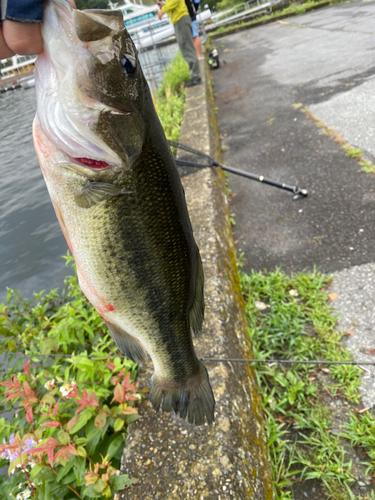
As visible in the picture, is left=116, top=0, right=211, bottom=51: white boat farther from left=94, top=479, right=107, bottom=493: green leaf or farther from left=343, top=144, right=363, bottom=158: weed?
left=94, top=479, right=107, bottom=493: green leaf

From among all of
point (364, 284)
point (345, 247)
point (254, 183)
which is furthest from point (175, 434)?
point (254, 183)

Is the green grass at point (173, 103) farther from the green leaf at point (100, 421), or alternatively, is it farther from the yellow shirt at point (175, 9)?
the green leaf at point (100, 421)

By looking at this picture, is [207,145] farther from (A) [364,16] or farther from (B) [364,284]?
(A) [364,16]

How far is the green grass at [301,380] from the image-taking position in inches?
75.0

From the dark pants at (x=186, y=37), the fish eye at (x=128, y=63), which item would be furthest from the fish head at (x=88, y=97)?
the dark pants at (x=186, y=37)

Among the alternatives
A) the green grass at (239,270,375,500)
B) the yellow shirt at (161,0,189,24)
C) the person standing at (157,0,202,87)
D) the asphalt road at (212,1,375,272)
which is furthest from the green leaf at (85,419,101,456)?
the yellow shirt at (161,0,189,24)

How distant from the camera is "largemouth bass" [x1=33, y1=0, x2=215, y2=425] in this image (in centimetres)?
106

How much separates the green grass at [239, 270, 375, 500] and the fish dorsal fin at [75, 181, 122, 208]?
5.81 ft

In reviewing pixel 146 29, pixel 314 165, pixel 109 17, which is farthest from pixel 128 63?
pixel 146 29

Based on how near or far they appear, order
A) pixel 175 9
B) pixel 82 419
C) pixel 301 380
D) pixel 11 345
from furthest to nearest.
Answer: pixel 175 9 < pixel 11 345 < pixel 301 380 < pixel 82 419

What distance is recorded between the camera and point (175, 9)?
23.0 ft

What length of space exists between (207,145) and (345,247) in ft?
7.80

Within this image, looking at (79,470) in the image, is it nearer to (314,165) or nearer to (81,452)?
(81,452)

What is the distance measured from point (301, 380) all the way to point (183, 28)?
764cm
